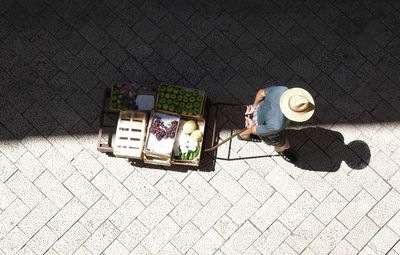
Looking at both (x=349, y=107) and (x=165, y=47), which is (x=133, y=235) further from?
(x=349, y=107)

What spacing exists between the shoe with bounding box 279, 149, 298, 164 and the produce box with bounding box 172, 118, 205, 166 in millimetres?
1275

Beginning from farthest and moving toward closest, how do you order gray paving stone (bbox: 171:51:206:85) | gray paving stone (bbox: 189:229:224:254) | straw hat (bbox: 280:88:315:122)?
gray paving stone (bbox: 171:51:206:85) < gray paving stone (bbox: 189:229:224:254) < straw hat (bbox: 280:88:315:122)

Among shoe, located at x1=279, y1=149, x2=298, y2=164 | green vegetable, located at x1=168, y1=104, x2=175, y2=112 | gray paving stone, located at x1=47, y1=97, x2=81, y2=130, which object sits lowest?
gray paving stone, located at x1=47, y1=97, x2=81, y2=130

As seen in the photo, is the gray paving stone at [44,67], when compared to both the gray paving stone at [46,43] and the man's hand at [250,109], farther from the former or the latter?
the man's hand at [250,109]

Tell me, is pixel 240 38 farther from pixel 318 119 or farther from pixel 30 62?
pixel 30 62

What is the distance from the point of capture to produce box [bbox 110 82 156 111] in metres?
7.76

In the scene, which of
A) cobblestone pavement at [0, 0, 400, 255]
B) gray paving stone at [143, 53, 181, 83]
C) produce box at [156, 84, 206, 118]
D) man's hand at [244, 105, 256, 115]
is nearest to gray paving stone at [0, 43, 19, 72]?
cobblestone pavement at [0, 0, 400, 255]

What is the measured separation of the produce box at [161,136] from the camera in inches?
295

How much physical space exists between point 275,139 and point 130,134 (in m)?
2.12

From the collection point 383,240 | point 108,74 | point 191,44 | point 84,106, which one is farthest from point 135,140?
point 383,240

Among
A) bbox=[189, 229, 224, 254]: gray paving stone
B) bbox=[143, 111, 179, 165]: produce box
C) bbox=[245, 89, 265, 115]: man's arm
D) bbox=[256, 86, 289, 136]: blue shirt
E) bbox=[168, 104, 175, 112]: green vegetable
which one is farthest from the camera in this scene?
bbox=[189, 229, 224, 254]: gray paving stone

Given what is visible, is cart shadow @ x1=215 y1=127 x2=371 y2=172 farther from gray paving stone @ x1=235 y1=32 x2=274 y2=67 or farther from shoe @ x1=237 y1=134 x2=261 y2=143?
gray paving stone @ x1=235 y1=32 x2=274 y2=67

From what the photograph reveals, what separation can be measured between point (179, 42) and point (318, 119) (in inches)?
100

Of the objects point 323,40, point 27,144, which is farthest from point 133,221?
point 323,40
